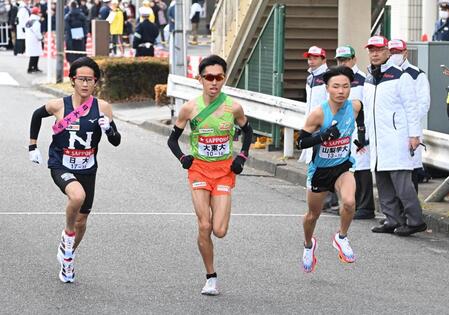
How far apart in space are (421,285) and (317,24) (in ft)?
34.2

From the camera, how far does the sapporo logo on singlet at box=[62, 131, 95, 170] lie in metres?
10.0

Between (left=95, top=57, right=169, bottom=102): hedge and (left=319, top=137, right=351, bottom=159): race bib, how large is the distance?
52.1 ft

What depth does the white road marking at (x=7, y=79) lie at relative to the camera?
107 feet

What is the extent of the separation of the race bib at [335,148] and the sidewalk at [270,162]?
103 inches

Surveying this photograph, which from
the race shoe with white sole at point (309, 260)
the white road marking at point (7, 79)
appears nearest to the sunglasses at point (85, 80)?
the race shoe with white sole at point (309, 260)

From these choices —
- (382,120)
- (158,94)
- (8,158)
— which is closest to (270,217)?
(382,120)

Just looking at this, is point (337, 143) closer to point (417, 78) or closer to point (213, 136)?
point (213, 136)

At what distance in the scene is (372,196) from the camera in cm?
1366

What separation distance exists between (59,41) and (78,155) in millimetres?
22128

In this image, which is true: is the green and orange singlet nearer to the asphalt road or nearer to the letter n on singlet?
the letter n on singlet

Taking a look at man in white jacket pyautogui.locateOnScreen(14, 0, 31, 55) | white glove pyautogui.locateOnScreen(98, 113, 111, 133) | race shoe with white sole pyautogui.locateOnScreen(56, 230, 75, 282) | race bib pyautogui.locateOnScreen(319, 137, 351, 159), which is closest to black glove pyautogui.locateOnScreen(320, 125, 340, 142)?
race bib pyautogui.locateOnScreen(319, 137, 351, 159)

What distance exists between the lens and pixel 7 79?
33.8 meters

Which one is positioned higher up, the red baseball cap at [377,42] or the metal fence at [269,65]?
the red baseball cap at [377,42]

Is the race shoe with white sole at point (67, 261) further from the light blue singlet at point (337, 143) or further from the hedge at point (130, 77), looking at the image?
the hedge at point (130, 77)
